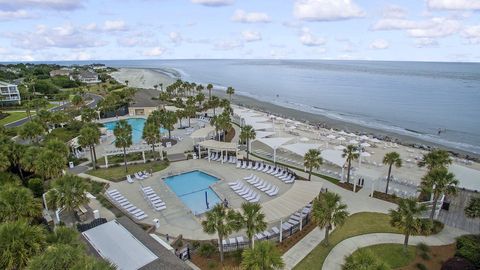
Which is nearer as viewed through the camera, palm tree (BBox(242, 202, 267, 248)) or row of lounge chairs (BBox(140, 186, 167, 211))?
palm tree (BBox(242, 202, 267, 248))

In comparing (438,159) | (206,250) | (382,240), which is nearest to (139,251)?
(206,250)

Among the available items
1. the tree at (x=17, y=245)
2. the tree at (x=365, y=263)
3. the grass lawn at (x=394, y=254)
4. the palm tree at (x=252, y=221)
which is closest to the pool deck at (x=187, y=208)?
the palm tree at (x=252, y=221)

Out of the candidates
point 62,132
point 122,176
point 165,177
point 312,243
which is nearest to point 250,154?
point 165,177

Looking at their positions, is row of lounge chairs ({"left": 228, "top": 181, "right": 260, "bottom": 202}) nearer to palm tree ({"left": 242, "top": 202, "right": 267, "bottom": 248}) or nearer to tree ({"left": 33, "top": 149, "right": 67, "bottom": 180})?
palm tree ({"left": 242, "top": 202, "right": 267, "bottom": 248})

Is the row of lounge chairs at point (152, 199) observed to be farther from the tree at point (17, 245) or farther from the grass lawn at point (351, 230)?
the grass lawn at point (351, 230)

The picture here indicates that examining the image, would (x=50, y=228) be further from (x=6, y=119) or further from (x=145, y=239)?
(x=6, y=119)

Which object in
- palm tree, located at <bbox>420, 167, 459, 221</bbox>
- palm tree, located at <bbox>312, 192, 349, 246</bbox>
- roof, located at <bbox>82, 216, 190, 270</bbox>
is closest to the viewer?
roof, located at <bbox>82, 216, 190, 270</bbox>

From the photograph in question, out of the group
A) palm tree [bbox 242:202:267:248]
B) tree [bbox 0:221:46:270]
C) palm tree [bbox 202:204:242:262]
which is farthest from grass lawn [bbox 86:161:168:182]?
palm tree [bbox 242:202:267:248]
